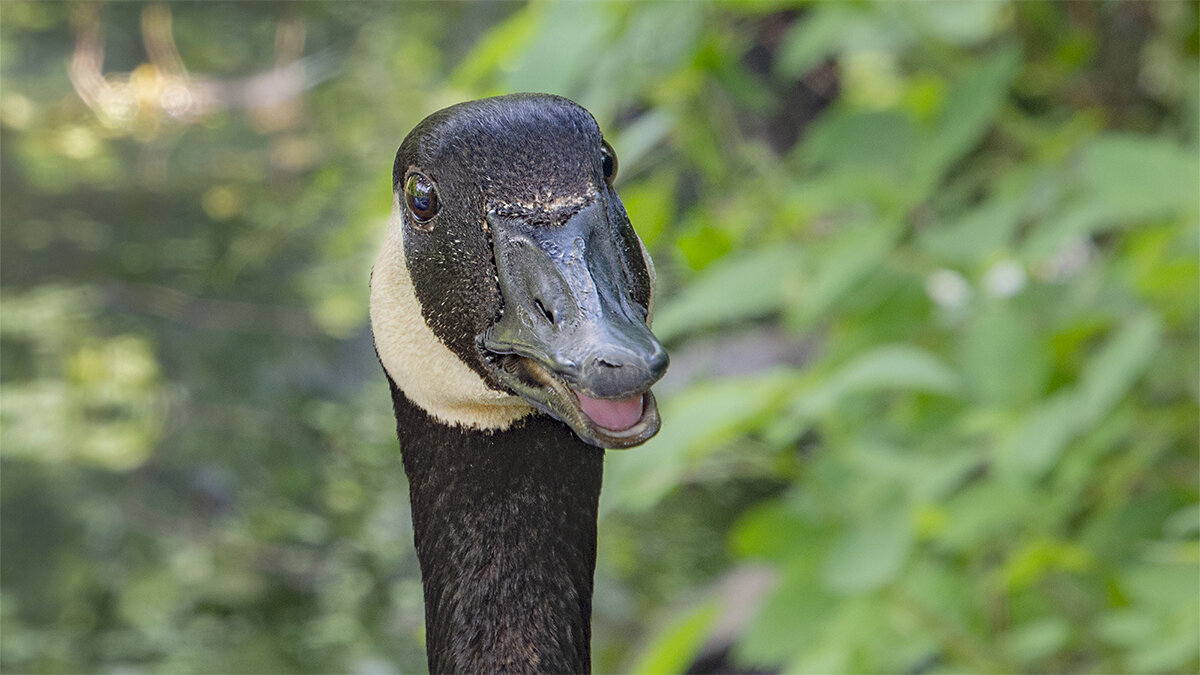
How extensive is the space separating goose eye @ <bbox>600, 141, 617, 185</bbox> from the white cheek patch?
0.19 meters

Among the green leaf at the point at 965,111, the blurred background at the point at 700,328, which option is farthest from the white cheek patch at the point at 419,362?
the green leaf at the point at 965,111

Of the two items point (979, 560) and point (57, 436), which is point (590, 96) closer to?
point (979, 560)

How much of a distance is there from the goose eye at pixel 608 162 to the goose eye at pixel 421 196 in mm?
137

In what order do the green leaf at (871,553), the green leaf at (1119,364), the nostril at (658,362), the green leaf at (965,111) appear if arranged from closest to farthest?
the nostril at (658,362)
the green leaf at (1119,364)
the green leaf at (871,553)
the green leaf at (965,111)

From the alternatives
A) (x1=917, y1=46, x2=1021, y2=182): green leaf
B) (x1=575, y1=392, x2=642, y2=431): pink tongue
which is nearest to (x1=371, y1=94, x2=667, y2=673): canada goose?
(x1=575, y1=392, x2=642, y2=431): pink tongue

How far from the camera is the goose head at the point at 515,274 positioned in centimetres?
A: 79

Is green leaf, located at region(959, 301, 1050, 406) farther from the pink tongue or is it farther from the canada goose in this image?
the pink tongue

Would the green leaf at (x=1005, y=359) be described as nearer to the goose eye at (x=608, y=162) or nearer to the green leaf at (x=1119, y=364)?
the green leaf at (x=1119, y=364)

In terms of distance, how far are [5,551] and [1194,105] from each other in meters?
3.63

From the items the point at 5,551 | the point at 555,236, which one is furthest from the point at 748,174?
the point at 5,551

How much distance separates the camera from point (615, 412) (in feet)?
2.58

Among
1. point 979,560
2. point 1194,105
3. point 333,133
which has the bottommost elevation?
point 979,560

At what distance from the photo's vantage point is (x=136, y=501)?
3859 millimetres

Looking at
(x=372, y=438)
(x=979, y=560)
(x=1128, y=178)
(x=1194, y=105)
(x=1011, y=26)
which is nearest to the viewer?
(x=1128, y=178)
